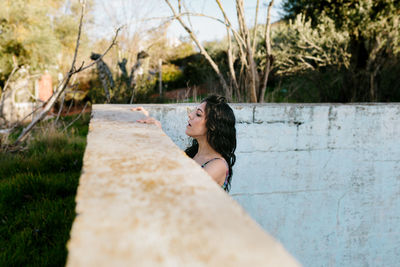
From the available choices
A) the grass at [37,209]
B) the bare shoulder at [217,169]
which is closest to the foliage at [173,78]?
the grass at [37,209]

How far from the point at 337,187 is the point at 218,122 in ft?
4.52

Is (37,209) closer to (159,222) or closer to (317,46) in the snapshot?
(159,222)

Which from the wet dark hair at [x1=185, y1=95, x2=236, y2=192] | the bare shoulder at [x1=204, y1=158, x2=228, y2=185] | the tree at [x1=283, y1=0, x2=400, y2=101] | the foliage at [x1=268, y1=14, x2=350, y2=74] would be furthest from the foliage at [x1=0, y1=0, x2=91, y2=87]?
the bare shoulder at [x1=204, y1=158, x2=228, y2=185]

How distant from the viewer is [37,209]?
2473 mm

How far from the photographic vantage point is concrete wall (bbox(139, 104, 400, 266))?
2.68 meters

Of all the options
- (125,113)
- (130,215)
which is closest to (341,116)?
(125,113)

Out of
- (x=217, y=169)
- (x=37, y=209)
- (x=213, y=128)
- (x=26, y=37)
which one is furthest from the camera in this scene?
(x=26, y=37)

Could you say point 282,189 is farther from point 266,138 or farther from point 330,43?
point 330,43

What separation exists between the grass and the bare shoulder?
929 mm

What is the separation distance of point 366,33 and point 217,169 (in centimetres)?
650

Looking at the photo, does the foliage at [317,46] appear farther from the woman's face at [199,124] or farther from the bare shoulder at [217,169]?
the bare shoulder at [217,169]

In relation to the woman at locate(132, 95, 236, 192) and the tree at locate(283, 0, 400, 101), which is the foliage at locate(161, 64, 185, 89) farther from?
the woman at locate(132, 95, 236, 192)

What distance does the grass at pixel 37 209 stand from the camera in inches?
75.7

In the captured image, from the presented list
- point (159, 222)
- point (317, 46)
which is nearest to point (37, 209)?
point (159, 222)
